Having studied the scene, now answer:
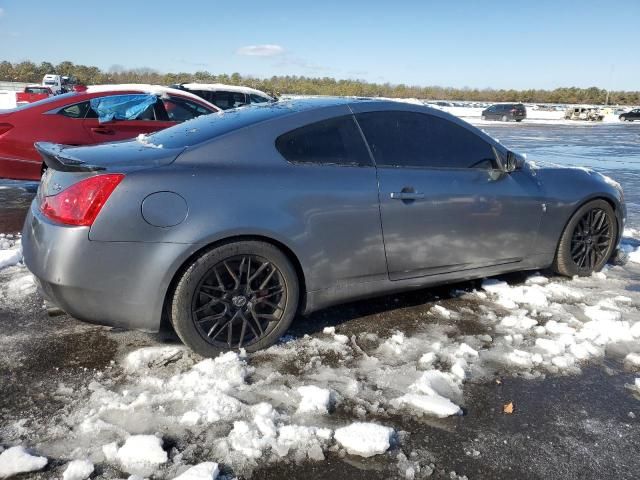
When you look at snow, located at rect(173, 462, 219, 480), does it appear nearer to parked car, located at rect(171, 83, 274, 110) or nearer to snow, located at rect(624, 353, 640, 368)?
snow, located at rect(624, 353, 640, 368)

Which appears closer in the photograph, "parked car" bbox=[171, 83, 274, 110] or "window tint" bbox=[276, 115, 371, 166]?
"window tint" bbox=[276, 115, 371, 166]

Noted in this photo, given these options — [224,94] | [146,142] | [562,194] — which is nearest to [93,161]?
[146,142]

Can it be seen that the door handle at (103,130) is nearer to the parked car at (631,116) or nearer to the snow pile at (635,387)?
the snow pile at (635,387)

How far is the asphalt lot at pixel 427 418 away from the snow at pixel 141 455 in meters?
0.07

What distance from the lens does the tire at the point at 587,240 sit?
15.1 ft

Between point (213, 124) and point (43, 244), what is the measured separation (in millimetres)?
1282

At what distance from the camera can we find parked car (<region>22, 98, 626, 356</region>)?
9.48ft

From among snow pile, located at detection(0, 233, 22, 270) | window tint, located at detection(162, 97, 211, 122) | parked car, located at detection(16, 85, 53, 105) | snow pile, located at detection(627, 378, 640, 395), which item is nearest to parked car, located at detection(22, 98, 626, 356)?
snow pile, located at detection(627, 378, 640, 395)

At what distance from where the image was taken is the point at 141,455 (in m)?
2.27

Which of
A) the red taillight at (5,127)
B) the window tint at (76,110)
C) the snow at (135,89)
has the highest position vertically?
the snow at (135,89)

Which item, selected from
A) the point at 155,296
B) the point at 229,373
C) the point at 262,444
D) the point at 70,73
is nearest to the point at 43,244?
the point at 155,296

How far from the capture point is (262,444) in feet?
7.80

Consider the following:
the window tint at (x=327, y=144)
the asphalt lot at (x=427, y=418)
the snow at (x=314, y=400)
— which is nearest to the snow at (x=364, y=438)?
the asphalt lot at (x=427, y=418)

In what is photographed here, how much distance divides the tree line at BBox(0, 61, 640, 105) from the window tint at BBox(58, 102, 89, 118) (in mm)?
48831
